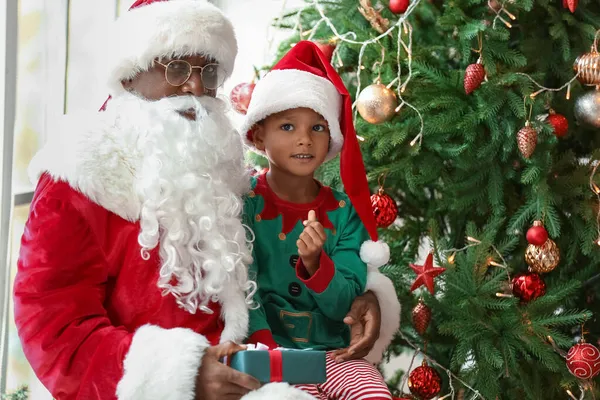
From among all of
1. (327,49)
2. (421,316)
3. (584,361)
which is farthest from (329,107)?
(584,361)

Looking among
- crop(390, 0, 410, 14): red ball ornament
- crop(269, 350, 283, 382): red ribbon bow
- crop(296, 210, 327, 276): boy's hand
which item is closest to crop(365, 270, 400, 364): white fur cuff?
crop(296, 210, 327, 276): boy's hand

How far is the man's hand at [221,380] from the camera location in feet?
4.98

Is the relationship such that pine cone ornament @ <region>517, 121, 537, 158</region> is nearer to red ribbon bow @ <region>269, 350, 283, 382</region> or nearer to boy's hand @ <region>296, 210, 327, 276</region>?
boy's hand @ <region>296, 210, 327, 276</region>

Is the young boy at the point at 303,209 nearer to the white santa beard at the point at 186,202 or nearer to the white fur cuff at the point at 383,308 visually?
the white fur cuff at the point at 383,308

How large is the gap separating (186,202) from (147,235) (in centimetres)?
12

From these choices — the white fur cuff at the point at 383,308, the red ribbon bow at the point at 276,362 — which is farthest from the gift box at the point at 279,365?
the white fur cuff at the point at 383,308

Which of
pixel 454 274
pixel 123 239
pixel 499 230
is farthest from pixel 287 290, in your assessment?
pixel 499 230

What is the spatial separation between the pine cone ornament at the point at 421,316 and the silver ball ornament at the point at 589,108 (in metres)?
0.79

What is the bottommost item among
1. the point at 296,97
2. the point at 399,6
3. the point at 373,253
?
the point at 373,253

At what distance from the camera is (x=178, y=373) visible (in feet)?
4.95

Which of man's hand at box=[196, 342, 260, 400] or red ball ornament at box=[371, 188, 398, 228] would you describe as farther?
red ball ornament at box=[371, 188, 398, 228]

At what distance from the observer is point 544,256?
2.41m

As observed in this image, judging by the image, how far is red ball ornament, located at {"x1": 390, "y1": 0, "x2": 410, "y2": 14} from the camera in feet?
8.02

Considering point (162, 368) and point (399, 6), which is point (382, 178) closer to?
point (399, 6)
